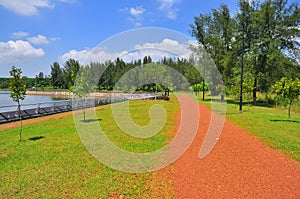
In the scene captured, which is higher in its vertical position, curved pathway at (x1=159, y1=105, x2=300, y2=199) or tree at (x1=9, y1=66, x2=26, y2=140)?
tree at (x1=9, y1=66, x2=26, y2=140)

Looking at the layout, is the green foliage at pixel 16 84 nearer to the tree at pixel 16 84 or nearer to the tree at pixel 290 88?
the tree at pixel 16 84

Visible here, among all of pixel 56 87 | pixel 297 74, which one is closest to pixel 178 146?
pixel 297 74

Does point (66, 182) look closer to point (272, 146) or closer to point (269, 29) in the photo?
point (272, 146)

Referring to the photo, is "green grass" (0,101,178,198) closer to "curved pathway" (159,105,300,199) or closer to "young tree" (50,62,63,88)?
"curved pathway" (159,105,300,199)

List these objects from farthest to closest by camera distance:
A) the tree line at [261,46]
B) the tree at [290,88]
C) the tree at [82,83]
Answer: the tree line at [261,46] → the tree at [82,83] → the tree at [290,88]

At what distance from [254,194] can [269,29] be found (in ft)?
104

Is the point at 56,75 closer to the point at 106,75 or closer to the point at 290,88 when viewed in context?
the point at 106,75

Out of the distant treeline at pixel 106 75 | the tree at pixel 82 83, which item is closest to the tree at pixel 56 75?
the distant treeline at pixel 106 75

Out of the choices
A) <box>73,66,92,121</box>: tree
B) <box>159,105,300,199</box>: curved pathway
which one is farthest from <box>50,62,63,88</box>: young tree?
<box>159,105,300,199</box>: curved pathway

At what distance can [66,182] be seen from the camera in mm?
5684

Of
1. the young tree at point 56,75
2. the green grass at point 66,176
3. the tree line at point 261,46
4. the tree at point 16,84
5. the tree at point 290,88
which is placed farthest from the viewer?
the young tree at point 56,75

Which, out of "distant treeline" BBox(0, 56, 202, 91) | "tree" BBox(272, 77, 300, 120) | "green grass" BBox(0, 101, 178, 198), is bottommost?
"green grass" BBox(0, 101, 178, 198)

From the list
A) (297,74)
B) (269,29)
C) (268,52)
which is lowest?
(297,74)

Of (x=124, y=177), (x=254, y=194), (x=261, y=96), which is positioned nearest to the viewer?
(x=254, y=194)
